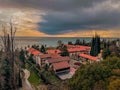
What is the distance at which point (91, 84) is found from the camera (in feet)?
44.9

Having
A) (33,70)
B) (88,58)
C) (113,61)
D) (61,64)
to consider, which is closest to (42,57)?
(33,70)

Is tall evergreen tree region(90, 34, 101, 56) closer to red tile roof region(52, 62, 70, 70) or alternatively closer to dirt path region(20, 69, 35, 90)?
red tile roof region(52, 62, 70, 70)

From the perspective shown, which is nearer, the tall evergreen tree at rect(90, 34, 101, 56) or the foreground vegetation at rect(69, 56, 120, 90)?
the foreground vegetation at rect(69, 56, 120, 90)

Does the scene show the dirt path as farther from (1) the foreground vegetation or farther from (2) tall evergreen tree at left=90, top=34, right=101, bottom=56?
(2) tall evergreen tree at left=90, top=34, right=101, bottom=56

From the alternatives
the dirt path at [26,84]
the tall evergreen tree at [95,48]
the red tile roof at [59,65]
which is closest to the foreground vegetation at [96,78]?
the dirt path at [26,84]

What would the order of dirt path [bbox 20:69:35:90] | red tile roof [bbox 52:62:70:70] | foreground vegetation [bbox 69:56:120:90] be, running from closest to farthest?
foreground vegetation [bbox 69:56:120:90], dirt path [bbox 20:69:35:90], red tile roof [bbox 52:62:70:70]

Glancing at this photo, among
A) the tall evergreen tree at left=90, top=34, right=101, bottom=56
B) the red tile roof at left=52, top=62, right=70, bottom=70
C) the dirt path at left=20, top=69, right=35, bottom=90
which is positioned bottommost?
the dirt path at left=20, top=69, right=35, bottom=90

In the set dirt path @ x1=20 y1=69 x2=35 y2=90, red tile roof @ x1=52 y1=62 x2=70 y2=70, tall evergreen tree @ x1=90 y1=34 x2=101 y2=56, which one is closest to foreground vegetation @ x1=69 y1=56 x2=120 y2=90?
dirt path @ x1=20 y1=69 x2=35 y2=90

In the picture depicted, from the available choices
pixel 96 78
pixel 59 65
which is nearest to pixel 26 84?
pixel 59 65

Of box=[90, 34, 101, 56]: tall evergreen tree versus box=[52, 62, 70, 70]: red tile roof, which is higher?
box=[90, 34, 101, 56]: tall evergreen tree

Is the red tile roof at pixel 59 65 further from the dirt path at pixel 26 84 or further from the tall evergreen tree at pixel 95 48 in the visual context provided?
the tall evergreen tree at pixel 95 48

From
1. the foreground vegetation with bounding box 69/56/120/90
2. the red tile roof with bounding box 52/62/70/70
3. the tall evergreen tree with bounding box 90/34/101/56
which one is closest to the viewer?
the foreground vegetation with bounding box 69/56/120/90

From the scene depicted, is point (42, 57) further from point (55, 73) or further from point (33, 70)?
point (55, 73)

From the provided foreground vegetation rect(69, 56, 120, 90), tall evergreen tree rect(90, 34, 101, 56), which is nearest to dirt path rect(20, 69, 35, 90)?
foreground vegetation rect(69, 56, 120, 90)
